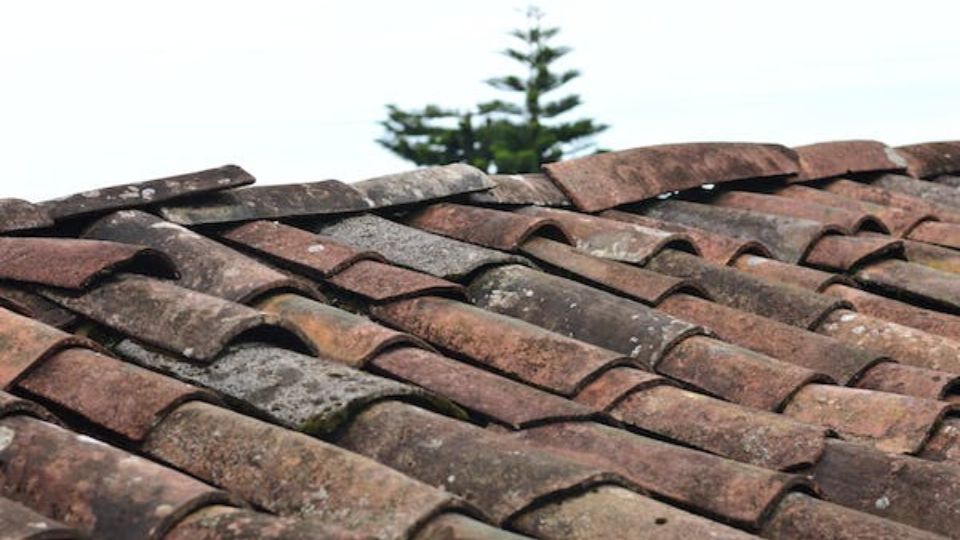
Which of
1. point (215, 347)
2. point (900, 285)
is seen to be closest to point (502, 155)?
point (900, 285)

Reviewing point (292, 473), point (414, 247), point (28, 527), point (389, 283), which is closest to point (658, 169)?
point (414, 247)

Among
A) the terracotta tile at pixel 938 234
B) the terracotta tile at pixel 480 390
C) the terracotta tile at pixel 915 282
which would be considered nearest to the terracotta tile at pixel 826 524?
the terracotta tile at pixel 480 390

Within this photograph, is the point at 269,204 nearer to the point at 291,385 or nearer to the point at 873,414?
the point at 291,385

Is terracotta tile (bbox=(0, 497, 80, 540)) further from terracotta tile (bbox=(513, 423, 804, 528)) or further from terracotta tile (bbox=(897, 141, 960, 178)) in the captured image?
terracotta tile (bbox=(897, 141, 960, 178))

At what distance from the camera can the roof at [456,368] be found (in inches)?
94.1

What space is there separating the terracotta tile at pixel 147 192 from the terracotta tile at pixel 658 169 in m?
1.47

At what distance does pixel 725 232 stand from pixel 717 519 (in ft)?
9.23

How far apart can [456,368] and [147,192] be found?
4.78 feet

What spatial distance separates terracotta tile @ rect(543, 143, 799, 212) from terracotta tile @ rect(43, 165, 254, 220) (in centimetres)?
147

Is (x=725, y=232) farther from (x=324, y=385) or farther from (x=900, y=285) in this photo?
(x=324, y=385)

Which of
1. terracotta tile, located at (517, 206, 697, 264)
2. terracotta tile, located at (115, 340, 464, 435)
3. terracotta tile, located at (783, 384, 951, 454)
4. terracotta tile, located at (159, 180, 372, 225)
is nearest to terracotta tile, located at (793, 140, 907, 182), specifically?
terracotta tile, located at (517, 206, 697, 264)

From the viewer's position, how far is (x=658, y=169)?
5.76 meters

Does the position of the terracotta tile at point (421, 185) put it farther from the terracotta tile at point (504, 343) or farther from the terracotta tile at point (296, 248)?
the terracotta tile at point (504, 343)

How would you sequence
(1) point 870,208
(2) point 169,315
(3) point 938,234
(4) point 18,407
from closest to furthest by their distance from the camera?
(4) point 18,407
(2) point 169,315
(3) point 938,234
(1) point 870,208
